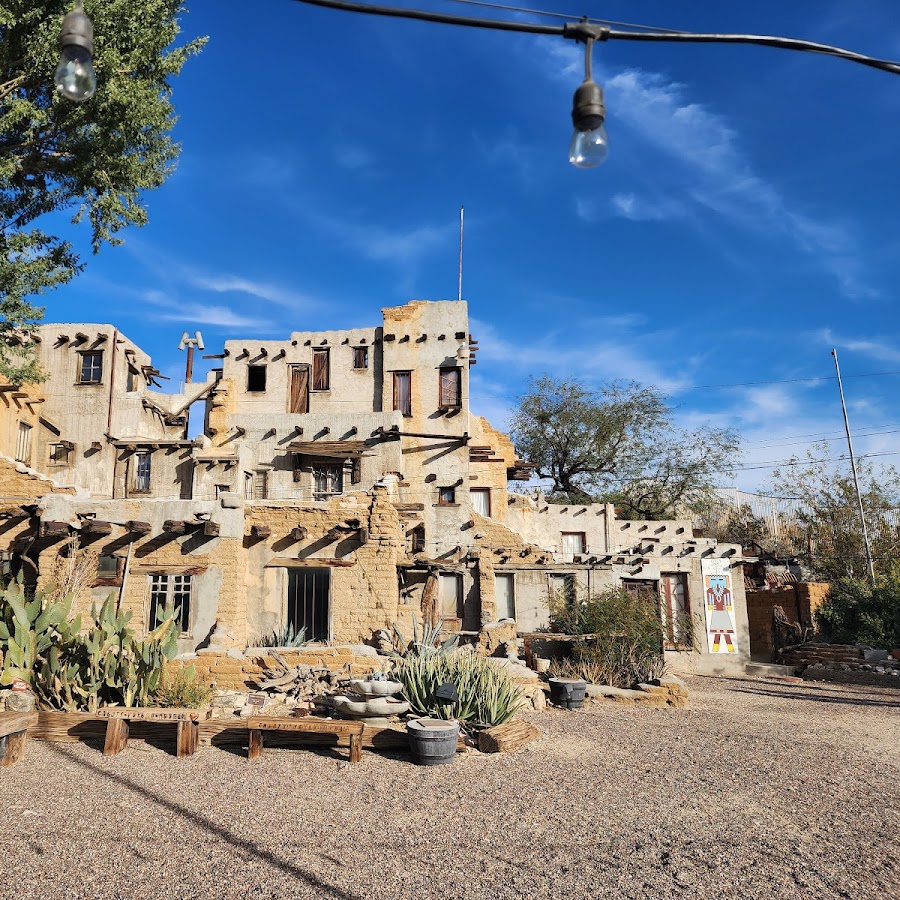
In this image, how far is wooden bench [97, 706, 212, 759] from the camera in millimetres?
8023

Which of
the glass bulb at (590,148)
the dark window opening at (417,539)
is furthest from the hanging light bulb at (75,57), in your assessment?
the dark window opening at (417,539)

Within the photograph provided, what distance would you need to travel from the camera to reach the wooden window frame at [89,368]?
24.5 meters

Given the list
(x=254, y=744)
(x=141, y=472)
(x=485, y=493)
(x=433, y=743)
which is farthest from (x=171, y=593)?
(x=485, y=493)

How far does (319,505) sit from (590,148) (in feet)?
39.7

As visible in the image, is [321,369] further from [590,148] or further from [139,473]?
[590,148]

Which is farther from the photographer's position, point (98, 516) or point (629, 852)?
point (98, 516)

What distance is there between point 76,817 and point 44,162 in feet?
36.0

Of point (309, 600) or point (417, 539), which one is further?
point (417, 539)

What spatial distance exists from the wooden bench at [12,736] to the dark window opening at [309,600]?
6914 mm

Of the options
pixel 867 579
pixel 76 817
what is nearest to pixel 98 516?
pixel 76 817

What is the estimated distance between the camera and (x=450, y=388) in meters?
25.8

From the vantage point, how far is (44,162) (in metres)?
12.0

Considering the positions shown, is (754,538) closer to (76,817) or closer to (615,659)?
(615,659)

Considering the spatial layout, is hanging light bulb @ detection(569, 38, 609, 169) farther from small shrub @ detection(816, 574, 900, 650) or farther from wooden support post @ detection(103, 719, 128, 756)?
small shrub @ detection(816, 574, 900, 650)
